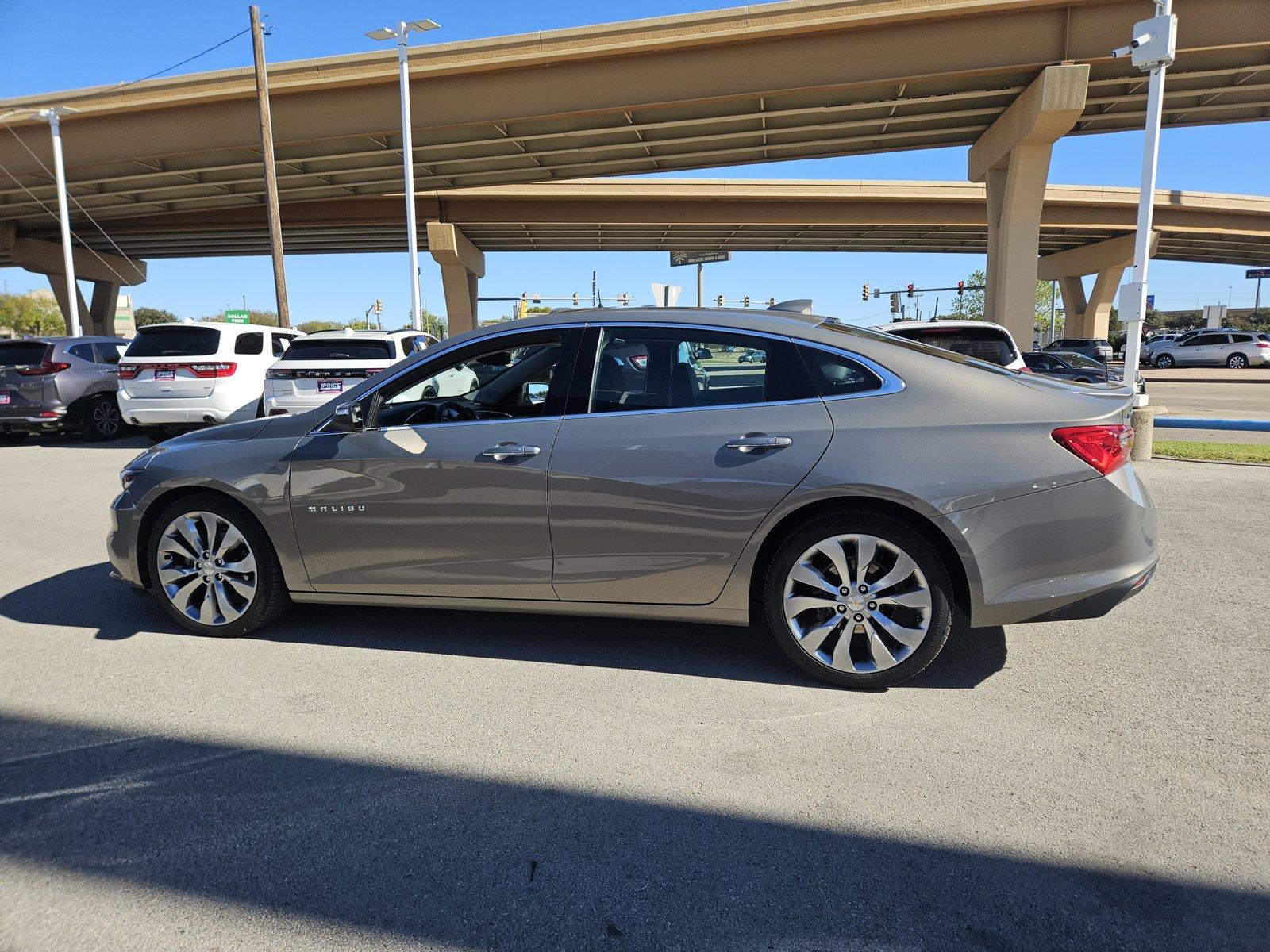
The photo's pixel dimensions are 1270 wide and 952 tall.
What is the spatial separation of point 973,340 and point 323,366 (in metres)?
8.44

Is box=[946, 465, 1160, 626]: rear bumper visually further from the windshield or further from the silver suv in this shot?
the windshield

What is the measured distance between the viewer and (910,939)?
2191 millimetres

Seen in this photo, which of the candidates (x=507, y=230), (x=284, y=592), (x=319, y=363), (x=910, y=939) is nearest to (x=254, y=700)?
(x=284, y=592)

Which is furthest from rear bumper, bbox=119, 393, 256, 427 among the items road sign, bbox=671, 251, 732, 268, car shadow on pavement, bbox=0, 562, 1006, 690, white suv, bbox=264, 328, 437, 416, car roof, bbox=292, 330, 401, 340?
road sign, bbox=671, 251, 732, 268

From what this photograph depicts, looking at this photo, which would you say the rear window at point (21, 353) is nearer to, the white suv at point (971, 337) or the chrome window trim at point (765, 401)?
the white suv at point (971, 337)

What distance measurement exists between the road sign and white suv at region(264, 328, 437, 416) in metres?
32.9

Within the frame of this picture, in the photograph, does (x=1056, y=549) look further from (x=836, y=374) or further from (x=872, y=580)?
(x=836, y=374)

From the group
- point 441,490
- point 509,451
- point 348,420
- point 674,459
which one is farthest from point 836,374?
point 348,420

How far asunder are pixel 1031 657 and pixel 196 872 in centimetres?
354

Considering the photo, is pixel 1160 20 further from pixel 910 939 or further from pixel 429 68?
pixel 429 68

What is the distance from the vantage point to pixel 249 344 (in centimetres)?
1224

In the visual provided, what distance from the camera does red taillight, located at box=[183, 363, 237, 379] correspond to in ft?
37.9

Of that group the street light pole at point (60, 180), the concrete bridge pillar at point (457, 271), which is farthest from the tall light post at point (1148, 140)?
the concrete bridge pillar at point (457, 271)

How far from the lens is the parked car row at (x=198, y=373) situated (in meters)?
11.2
